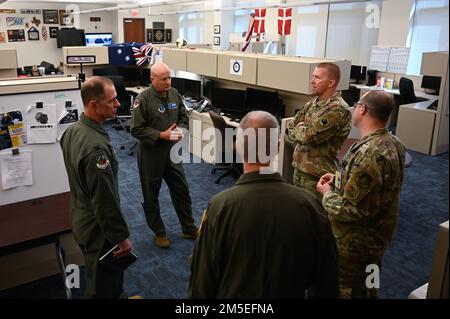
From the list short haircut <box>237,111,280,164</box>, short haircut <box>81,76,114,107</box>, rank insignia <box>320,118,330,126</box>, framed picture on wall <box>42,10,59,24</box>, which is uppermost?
framed picture on wall <box>42,10,59,24</box>

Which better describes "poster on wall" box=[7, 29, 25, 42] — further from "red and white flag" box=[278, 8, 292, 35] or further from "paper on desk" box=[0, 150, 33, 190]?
"paper on desk" box=[0, 150, 33, 190]

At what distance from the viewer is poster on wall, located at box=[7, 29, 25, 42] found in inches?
457

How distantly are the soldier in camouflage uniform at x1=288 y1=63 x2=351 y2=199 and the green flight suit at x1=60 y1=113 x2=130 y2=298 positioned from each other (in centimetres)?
132

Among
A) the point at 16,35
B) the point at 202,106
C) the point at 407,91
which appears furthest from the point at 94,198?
the point at 16,35

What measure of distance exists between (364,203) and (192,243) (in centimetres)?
181

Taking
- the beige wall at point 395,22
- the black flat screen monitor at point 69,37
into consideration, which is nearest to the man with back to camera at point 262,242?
the beige wall at point 395,22

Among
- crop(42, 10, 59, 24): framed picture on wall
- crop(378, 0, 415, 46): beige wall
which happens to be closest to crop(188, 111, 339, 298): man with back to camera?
crop(378, 0, 415, 46): beige wall

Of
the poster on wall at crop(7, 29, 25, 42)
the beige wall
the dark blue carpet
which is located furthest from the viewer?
the poster on wall at crop(7, 29, 25, 42)

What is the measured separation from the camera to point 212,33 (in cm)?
1151

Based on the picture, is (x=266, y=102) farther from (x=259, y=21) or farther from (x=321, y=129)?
(x=259, y=21)

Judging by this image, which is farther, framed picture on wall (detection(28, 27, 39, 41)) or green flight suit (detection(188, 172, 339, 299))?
framed picture on wall (detection(28, 27, 39, 41))

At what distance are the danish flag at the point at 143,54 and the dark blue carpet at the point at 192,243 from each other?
2.43 meters

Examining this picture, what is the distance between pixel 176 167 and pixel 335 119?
4.35 ft

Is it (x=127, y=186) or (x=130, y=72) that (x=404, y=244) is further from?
(x=130, y=72)
